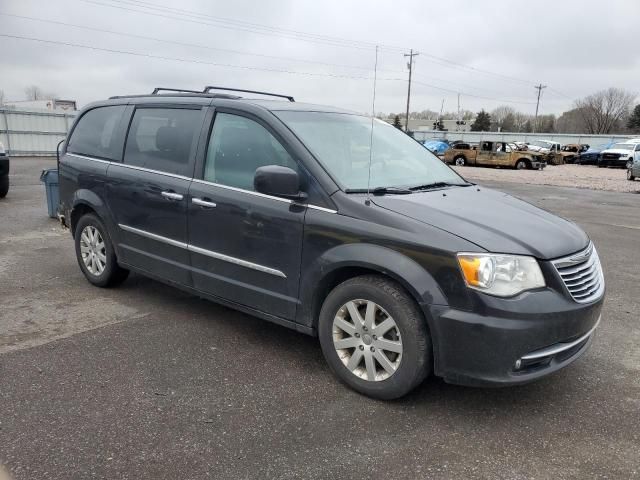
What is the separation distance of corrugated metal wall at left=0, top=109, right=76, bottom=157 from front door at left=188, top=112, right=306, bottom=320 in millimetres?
21423

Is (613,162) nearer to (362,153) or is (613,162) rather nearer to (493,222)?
(362,153)

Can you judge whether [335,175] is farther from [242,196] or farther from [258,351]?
[258,351]

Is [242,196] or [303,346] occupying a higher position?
[242,196]

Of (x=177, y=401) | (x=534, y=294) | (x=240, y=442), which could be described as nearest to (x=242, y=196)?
(x=177, y=401)

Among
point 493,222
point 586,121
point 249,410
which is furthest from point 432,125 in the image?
point 249,410

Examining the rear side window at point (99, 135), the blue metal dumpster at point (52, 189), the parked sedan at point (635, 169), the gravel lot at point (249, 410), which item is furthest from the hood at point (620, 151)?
the rear side window at point (99, 135)

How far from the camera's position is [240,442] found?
9.12 ft

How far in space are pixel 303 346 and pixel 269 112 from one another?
1.75 metres

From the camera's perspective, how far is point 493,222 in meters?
3.19

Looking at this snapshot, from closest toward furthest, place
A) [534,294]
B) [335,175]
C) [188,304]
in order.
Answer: [534,294], [335,175], [188,304]

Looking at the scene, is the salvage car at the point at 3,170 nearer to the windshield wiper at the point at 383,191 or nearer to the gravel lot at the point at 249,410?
the gravel lot at the point at 249,410

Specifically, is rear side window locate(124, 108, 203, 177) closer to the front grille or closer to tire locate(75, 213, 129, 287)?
Result: tire locate(75, 213, 129, 287)

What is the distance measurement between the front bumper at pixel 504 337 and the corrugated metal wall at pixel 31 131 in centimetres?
2329

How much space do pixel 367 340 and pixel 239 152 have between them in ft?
5.50
